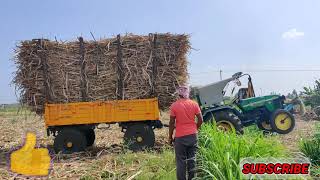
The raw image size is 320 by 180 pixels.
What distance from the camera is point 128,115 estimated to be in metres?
12.4

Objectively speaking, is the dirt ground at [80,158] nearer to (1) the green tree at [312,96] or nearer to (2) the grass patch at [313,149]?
(2) the grass patch at [313,149]

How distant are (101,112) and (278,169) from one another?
24.4 feet

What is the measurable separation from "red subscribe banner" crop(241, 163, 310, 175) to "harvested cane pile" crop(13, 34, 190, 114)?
699 cm

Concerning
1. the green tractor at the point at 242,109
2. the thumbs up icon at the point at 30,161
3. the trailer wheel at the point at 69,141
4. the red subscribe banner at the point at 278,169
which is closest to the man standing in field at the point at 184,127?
the red subscribe banner at the point at 278,169

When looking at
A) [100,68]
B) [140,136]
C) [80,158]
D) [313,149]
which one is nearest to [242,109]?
[140,136]

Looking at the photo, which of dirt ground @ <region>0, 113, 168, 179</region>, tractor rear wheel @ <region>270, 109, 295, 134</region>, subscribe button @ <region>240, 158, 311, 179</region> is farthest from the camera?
tractor rear wheel @ <region>270, 109, 295, 134</region>

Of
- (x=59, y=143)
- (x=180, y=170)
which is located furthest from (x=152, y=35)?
(x=180, y=170)

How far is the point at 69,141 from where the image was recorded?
12.6 m

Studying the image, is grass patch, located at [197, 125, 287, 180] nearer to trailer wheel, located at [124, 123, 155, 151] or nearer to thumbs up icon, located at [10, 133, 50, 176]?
thumbs up icon, located at [10, 133, 50, 176]

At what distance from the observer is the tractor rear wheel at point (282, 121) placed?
15164 millimetres

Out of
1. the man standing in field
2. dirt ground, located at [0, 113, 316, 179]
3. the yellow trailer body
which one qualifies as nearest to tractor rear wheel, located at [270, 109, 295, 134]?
dirt ground, located at [0, 113, 316, 179]

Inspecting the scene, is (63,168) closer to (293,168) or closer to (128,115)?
(128,115)

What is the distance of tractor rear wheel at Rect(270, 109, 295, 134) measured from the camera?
15164 millimetres

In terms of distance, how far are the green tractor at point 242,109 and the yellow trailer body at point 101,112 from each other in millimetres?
2291
